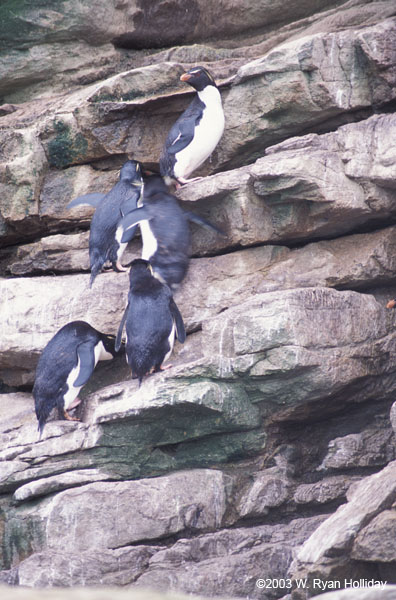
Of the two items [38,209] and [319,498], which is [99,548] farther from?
[38,209]

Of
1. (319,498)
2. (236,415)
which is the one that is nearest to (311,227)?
(236,415)

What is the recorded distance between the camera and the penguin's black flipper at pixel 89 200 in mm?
7320

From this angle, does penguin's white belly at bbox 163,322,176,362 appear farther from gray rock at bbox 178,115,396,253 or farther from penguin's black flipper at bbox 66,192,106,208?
penguin's black flipper at bbox 66,192,106,208

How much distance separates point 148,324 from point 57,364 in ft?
2.43

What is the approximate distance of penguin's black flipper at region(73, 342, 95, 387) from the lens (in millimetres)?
6277

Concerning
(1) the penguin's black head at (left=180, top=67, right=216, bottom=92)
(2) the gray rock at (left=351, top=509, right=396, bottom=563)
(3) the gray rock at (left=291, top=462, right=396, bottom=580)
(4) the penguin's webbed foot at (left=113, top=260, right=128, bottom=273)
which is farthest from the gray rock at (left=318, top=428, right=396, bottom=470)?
(1) the penguin's black head at (left=180, top=67, right=216, bottom=92)

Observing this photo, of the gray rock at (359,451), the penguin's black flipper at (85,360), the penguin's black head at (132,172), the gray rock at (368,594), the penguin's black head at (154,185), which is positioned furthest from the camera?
the penguin's black head at (132,172)

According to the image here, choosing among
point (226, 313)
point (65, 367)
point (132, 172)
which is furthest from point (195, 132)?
point (65, 367)

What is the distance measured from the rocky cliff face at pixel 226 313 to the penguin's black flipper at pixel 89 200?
0.35 meters

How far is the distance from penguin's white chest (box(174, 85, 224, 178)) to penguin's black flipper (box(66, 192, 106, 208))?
2.26 feet

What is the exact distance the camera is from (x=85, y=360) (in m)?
6.30

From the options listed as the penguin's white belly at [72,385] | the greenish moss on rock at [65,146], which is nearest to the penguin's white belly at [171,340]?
the penguin's white belly at [72,385]

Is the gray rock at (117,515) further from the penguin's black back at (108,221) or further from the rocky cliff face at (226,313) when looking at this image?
the penguin's black back at (108,221)

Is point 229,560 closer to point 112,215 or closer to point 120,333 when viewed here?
point 120,333
